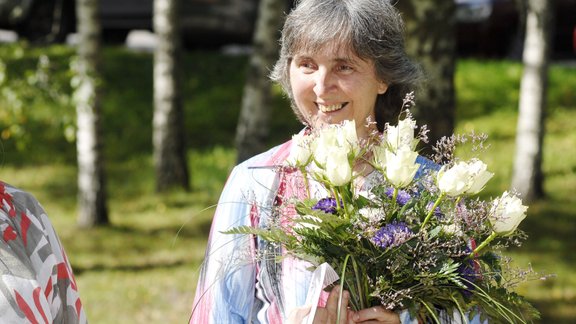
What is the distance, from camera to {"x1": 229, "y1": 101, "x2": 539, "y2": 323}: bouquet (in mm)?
2816

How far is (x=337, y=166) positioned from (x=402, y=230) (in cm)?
24

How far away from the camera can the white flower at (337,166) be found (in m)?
2.79

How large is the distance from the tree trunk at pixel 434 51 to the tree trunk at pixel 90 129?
10.1 feet

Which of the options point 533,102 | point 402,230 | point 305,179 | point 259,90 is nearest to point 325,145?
point 305,179

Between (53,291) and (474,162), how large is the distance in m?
1.22

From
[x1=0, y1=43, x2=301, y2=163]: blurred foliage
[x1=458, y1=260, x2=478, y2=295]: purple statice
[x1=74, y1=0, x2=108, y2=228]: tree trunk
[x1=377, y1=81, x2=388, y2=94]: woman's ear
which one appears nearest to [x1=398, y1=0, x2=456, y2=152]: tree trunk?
[x1=377, y1=81, x2=388, y2=94]: woman's ear

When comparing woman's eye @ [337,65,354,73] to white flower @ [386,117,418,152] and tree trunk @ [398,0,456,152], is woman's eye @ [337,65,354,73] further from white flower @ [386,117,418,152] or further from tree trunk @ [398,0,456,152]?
tree trunk @ [398,0,456,152]

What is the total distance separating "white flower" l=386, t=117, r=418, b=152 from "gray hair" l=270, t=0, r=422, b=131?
443mm

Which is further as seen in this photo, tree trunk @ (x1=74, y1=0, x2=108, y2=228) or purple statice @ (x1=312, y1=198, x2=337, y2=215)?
tree trunk @ (x1=74, y1=0, x2=108, y2=228)

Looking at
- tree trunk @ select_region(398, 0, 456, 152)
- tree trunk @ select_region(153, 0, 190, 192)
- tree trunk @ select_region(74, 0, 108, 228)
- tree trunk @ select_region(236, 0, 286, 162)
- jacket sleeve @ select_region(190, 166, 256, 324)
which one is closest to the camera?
jacket sleeve @ select_region(190, 166, 256, 324)

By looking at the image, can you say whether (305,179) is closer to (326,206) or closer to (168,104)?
(326,206)

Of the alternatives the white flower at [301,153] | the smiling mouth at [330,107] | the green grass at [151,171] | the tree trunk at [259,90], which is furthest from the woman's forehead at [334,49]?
the tree trunk at [259,90]

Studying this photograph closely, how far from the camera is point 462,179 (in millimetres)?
2820

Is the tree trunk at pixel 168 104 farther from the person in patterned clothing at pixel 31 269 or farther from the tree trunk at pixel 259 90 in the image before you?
the person in patterned clothing at pixel 31 269
